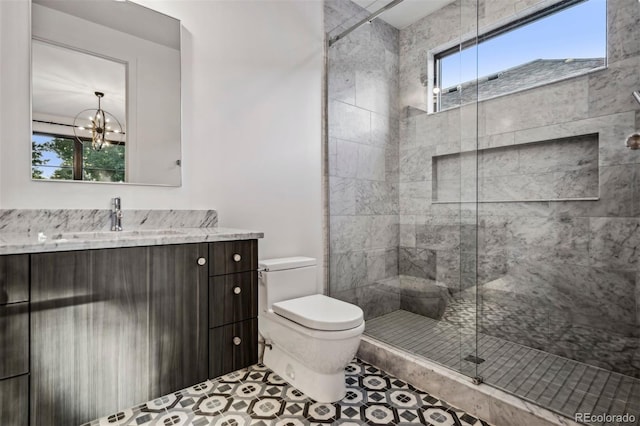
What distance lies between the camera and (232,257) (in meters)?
1.67

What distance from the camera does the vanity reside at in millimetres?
1153

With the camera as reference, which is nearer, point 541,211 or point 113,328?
point 113,328

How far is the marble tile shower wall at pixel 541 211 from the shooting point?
1.82 meters

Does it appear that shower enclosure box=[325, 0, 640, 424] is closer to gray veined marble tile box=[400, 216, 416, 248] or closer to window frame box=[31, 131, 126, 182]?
gray veined marble tile box=[400, 216, 416, 248]

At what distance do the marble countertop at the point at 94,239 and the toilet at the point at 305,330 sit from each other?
0.40 metres

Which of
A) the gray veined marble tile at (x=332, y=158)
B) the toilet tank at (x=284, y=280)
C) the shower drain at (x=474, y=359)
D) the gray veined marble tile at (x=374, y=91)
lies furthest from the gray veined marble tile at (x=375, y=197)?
the shower drain at (x=474, y=359)

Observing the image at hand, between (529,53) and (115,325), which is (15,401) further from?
(529,53)

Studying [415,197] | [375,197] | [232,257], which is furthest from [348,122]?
[232,257]

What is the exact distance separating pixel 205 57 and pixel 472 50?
5.72 ft

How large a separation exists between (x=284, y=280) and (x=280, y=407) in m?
0.67

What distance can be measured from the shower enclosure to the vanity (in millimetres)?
1071

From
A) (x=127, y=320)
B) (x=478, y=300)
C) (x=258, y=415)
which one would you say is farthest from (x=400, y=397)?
(x=127, y=320)

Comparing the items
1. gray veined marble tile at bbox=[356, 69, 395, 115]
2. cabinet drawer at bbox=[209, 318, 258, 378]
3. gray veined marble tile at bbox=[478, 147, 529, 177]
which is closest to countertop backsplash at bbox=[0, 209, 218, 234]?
cabinet drawer at bbox=[209, 318, 258, 378]

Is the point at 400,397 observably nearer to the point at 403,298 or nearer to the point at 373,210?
the point at 403,298
